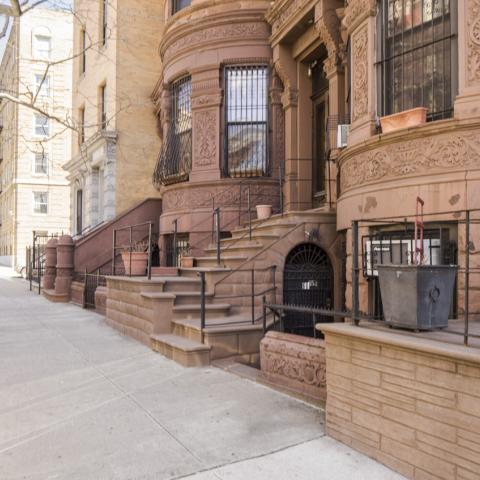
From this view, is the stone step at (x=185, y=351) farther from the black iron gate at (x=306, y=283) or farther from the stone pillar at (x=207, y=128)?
the stone pillar at (x=207, y=128)

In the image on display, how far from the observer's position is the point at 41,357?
7.67 metres

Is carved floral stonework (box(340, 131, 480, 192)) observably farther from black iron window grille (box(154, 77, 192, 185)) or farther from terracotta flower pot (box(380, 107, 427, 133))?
black iron window grille (box(154, 77, 192, 185))

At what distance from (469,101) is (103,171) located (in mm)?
13781

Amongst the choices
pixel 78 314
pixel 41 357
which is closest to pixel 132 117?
pixel 78 314

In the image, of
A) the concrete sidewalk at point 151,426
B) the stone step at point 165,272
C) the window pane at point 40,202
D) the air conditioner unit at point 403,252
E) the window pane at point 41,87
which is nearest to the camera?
the concrete sidewalk at point 151,426

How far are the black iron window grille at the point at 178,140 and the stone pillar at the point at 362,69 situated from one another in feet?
18.4

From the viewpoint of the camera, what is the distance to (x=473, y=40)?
606cm

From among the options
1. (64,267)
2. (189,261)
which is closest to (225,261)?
(189,261)

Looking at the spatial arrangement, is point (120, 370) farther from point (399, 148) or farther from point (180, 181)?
point (180, 181)

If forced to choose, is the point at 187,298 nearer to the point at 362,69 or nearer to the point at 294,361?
the point at 294,361

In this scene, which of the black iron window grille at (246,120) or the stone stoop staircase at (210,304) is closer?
the stone stoop staircase at (210,304)

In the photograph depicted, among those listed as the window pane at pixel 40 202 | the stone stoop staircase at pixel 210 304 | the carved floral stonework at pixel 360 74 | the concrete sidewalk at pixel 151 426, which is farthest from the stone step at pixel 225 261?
the window pane at pixel 40 202

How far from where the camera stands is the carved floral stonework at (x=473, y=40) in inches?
237

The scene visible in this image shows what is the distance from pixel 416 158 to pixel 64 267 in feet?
38.5
